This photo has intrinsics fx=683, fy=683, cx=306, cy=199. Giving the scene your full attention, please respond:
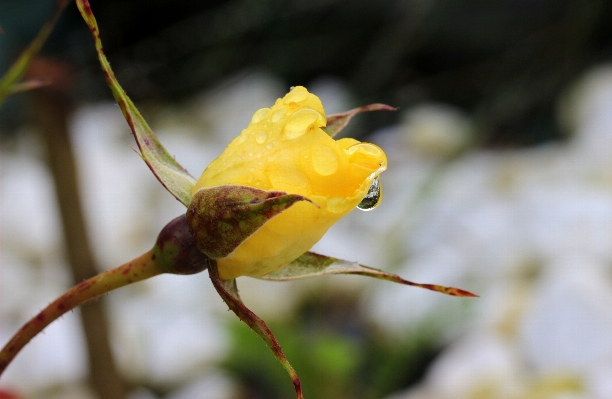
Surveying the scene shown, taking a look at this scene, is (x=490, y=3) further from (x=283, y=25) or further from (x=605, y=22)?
(x=283, y=25)

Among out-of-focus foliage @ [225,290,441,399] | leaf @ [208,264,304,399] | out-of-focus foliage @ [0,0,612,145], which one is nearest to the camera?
leaf @ [208,264,304,399]

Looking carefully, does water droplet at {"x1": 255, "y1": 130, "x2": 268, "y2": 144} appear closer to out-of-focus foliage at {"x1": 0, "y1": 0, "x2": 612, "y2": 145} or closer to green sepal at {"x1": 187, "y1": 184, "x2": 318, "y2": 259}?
green sepal at {"x1": 187, "y1": 184, "x2": 318, "y2": 259}

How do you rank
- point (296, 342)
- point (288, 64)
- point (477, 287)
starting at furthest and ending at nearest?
point (288, 64), point (477, 287), point (296, 342)

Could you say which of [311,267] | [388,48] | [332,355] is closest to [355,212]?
[388,48]

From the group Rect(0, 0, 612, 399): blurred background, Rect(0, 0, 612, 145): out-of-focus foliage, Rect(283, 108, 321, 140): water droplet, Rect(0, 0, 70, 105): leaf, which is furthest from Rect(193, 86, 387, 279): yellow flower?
Rect(0, 0, 612, 145): out-of-focus foliage

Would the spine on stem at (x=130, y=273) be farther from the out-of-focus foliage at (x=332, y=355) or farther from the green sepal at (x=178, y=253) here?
the out-of-focus foliage at (x=332, y=355)

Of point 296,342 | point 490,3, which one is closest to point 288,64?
point 490,3

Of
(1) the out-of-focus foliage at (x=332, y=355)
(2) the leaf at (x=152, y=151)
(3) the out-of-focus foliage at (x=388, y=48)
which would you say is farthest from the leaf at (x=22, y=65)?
(3) the out-of-focus foliage at (x=388, y=48)
